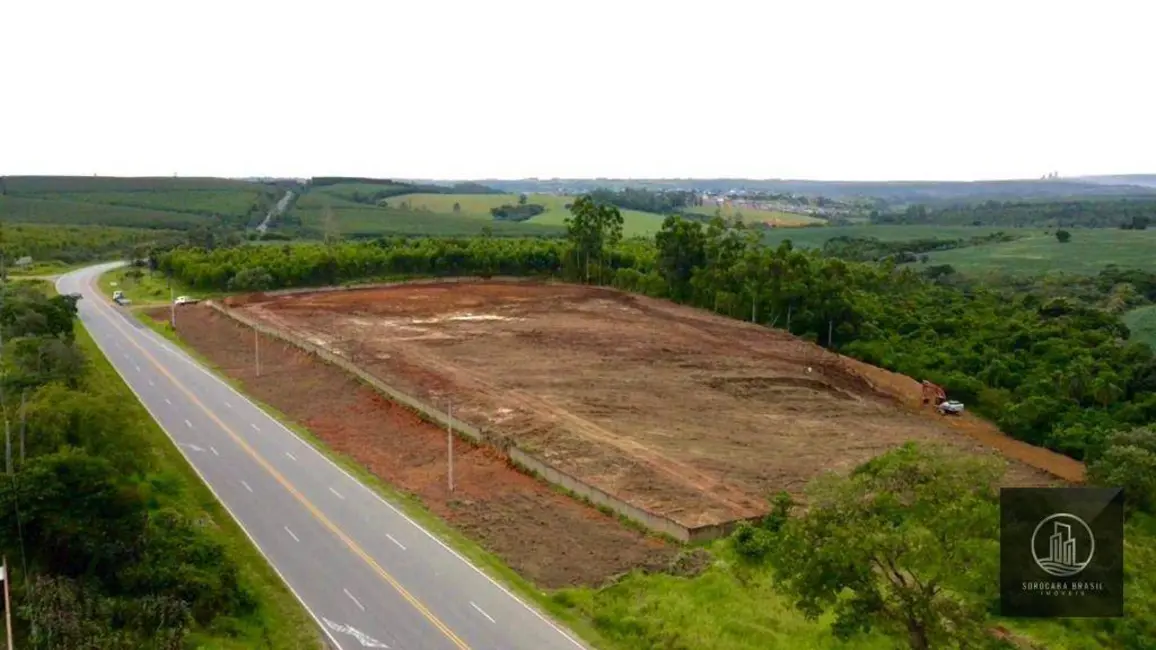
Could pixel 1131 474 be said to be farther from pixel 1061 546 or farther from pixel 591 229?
pixel 591 229

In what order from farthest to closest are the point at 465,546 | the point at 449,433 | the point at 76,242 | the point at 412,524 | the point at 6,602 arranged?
the point at 76,242 < the point at 449,433 < the point at 412,524 < the point at 465,546 < the point at 6,602

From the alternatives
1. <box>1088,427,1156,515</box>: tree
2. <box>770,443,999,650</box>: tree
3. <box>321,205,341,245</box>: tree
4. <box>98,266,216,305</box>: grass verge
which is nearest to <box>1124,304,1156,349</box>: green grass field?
<box>1088,427,1156,515</box>: tree

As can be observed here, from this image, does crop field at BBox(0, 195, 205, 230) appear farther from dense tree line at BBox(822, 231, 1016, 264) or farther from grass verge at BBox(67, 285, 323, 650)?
grass verge at BBox(67, 285, 323, 650)

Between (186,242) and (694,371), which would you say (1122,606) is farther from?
(186,242)

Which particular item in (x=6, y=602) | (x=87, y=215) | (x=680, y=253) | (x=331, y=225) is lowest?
(x=6, y=602)

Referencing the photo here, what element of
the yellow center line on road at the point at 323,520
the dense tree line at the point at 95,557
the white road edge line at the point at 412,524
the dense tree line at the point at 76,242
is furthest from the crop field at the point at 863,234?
the dense tree line at the point at 95,557

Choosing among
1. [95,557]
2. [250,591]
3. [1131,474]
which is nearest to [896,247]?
[1131,474]
